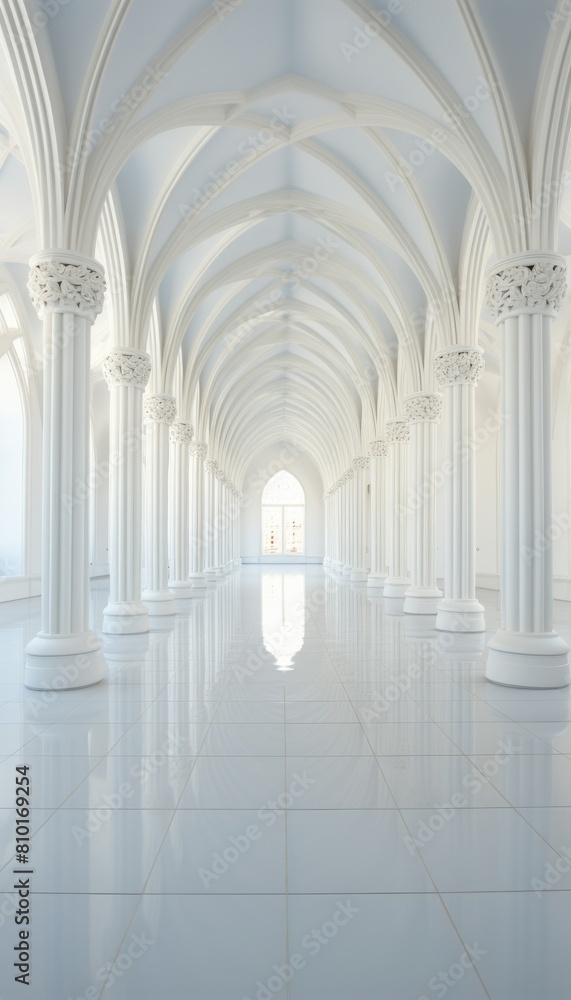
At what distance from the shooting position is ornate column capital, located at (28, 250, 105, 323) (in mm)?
7527

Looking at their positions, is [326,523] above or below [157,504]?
below

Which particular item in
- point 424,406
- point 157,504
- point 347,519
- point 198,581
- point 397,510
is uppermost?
point 424,406

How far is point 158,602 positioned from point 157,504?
1.99m

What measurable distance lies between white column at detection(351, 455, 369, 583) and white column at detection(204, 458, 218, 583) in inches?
216

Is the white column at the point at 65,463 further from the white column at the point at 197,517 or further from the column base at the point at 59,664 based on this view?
the white column at the point at 197,517

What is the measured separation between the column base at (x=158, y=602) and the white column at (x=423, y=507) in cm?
483

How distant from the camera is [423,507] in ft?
47.1

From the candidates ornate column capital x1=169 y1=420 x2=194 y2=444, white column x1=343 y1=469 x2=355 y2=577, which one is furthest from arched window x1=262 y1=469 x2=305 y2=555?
ornate column capital x1=169 y1=420 x2=194 y2=444

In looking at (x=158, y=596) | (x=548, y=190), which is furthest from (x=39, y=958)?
(x=158, y=596)

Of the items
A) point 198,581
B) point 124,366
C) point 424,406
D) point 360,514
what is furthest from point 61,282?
point 360,514

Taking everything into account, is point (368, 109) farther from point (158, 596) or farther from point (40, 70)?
point (158, 596)

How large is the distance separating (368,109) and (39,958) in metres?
10.5

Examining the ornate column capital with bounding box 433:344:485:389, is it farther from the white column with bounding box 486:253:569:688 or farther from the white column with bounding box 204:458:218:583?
the white column with bounding box 204:458:218:583

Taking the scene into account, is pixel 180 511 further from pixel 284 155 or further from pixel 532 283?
pixel 532 283
